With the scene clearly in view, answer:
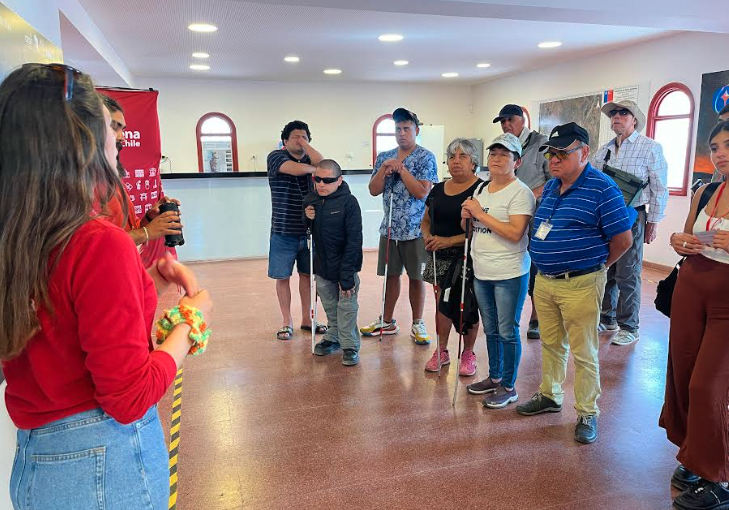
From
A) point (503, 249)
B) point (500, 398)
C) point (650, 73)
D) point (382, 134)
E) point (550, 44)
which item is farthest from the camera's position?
point (382, 134)

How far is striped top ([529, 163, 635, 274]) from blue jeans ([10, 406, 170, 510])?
2096mm

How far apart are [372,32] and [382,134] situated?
5056 mm

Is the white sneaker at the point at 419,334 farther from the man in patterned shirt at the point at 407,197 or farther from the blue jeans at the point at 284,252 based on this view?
the blue jeans at the point at 284,252

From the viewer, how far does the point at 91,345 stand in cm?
87

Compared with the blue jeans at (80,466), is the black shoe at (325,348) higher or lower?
lower

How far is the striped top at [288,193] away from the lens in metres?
3.94

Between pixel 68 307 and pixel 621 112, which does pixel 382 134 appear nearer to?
pixel 621 112

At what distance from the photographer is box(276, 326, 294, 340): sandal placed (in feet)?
13.6

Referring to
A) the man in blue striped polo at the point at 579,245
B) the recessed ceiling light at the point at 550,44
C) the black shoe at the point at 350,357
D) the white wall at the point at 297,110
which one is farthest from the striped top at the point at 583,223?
the white wall at the point at 297,110

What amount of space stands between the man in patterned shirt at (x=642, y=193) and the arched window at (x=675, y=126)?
2624 mm

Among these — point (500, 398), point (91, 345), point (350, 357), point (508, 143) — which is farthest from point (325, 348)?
point (91, 345)

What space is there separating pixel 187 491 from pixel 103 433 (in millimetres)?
1500

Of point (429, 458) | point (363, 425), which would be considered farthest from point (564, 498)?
point (363, 425)

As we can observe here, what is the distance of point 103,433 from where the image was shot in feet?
3.14
